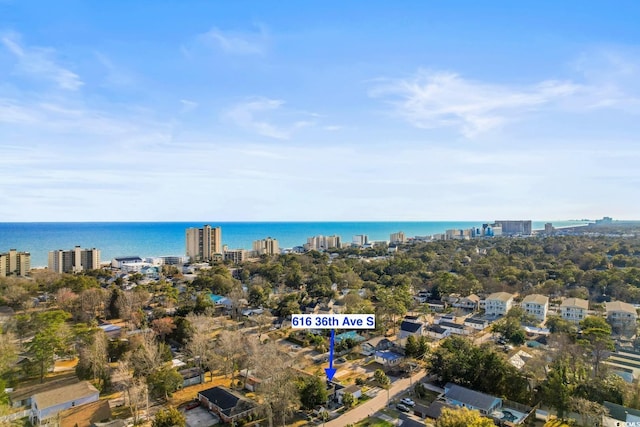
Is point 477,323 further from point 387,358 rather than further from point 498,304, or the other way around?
point 387,358

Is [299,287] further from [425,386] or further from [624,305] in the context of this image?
[624,305]


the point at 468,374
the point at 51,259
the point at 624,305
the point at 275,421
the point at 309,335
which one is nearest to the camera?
the point at 275,421

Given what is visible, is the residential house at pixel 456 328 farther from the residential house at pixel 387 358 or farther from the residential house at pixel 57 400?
the residential house at pixel 57 400

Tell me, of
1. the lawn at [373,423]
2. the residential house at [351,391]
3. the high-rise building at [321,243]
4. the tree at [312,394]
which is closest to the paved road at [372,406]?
the lawn at [373,423]

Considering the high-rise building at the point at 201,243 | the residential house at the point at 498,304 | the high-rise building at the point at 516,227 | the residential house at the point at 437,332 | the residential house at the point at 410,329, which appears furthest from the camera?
the high-rise building at the point at 516,227

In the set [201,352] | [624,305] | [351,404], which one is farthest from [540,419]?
[624,305]

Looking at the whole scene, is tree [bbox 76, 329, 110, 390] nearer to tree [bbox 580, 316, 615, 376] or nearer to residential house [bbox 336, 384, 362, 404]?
residential house [bbox 336, 384, 362, 404]
